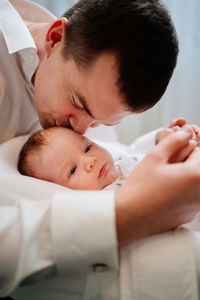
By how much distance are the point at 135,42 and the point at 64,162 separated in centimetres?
46

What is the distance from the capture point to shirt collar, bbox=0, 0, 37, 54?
1047 millimetres

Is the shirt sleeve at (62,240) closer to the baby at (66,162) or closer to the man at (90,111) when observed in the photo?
the man at (90,111)

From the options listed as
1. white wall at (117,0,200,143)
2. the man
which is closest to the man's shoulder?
the man

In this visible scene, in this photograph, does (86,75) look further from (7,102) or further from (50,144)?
(7,102)

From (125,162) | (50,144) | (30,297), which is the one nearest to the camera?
(30,297)

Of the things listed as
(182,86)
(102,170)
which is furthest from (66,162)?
(182,86)

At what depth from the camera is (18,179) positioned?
2.85 feet

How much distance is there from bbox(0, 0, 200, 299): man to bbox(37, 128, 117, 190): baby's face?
3.4 inches

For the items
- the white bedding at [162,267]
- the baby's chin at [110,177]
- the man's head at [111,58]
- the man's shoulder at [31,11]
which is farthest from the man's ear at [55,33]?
the white bedding at [162,267]

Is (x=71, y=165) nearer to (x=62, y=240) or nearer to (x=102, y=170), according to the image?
(x=102, y=170)

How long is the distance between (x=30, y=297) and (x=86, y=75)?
0.65 metres

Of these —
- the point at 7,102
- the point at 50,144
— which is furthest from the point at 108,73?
the point at 7,102

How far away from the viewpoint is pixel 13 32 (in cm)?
108

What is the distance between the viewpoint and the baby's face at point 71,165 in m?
0.99
